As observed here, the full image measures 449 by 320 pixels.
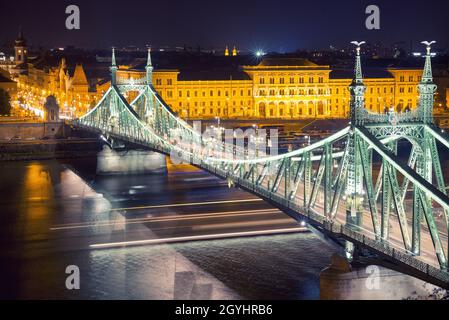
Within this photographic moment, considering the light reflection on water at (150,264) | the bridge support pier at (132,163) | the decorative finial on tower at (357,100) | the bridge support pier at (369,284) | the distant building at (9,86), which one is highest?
the distant building at (9,86)

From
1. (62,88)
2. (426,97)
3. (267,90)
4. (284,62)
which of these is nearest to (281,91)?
(267,90)

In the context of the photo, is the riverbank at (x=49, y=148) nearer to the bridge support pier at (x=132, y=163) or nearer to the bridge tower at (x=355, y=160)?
the bridge support pier at (x=132, y=163)

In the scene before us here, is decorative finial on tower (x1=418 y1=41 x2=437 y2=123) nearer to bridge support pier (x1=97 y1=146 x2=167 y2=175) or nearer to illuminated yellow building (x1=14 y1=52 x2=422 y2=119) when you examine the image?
bridge support pier (x1=97 y1=146 x2=167 y2=175)

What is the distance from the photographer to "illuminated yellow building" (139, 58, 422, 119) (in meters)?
57.5

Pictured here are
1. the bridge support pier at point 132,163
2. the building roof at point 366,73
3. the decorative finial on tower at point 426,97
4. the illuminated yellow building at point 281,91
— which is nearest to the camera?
the decorative finial on tower at point 426,97

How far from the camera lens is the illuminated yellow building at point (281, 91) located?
189 ft

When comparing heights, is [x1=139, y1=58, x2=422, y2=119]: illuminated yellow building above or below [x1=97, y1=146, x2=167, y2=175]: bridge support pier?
above

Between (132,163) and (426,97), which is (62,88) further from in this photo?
(426,97)

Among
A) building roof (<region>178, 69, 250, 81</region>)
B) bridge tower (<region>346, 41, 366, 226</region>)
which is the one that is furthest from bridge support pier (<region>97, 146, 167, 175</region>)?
bridge tower (<region>346, 41, 366, 226</region>)

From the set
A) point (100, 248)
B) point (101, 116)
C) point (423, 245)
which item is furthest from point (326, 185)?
point (101, 116)

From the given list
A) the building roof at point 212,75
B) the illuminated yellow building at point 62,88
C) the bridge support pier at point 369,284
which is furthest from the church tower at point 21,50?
the bridge support pier at point 369,284

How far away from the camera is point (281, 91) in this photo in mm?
59438

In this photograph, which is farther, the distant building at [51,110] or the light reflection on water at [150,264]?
the distant building at [51,110]
